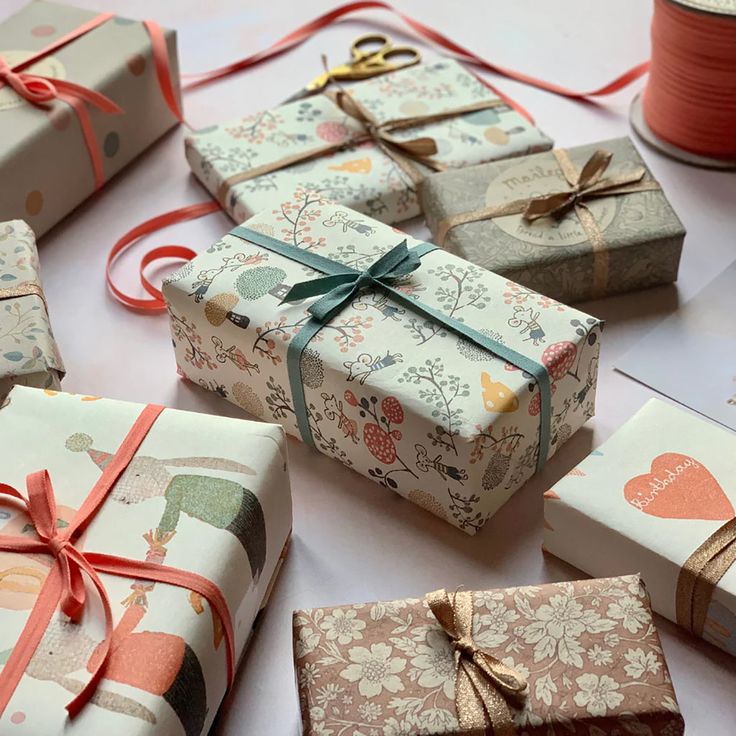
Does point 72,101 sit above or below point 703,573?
above

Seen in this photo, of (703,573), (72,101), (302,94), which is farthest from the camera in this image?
(302,94)

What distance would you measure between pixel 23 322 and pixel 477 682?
69cm

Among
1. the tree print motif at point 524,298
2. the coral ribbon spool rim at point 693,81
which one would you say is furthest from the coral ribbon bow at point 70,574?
the coral ribbon spool rim at point 693,81

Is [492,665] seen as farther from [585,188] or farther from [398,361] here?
[585,188]

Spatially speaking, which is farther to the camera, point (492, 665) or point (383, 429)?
point (383, 429)

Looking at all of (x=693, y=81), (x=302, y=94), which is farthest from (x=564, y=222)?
(x=302, y=94)

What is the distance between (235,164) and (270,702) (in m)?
0.83

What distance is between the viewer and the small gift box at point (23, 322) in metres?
1.26

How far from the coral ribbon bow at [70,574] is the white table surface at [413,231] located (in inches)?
6.9

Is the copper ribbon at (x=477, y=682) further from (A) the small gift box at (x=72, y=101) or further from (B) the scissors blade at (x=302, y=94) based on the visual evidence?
(B) the scissors blade at (x=302, y=94)

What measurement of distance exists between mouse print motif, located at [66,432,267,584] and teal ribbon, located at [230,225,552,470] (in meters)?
0.20

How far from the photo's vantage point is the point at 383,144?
5.50 feet

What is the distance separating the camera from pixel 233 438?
3.71 feet

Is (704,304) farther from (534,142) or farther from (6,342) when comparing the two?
(6,342)
